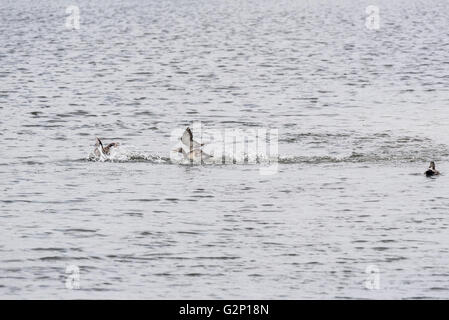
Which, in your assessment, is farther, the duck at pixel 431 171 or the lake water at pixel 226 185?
the duck at pixel 431 171

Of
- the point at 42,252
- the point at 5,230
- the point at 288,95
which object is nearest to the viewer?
the point at 42,252

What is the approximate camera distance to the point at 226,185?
3167 centimetres

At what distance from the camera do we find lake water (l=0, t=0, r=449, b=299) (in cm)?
2367

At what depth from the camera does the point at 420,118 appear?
149ft

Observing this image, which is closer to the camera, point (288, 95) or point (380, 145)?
point (380, 145)

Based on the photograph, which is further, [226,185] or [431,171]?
[431,171]

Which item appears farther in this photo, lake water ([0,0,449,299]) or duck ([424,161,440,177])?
duck ([424,161,440,177])

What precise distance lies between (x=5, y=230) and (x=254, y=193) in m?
7.07

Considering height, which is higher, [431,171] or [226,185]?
[431,171]

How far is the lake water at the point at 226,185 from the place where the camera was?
23.7 metres
